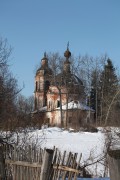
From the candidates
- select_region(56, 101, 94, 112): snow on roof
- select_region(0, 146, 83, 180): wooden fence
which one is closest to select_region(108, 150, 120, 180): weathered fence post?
select_region(0, 146, 83, 180): wooden fence

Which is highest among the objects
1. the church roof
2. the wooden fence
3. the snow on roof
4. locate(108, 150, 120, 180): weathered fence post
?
the church roof

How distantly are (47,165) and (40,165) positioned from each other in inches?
13.7

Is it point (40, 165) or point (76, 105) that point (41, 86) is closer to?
point (76, 105)

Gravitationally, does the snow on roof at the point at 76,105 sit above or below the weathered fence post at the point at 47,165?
above

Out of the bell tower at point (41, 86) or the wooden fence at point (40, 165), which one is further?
the bell tower at point (41, 86)

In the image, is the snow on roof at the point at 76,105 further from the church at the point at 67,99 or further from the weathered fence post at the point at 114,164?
the weathered fence post at the point at 114,164

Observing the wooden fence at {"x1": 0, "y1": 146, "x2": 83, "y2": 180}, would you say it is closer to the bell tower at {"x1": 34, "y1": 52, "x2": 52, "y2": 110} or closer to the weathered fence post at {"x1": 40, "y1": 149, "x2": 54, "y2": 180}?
the weathered fence post at {"x1": 40, "y1": 149, "x2": 54, "y2": 180}

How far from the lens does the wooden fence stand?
5543 millimetres

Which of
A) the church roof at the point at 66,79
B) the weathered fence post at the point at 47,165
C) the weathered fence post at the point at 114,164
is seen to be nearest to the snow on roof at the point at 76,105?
the church roof at the point at 66,79

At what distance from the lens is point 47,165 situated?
5648 millimetres

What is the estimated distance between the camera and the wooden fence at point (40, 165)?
554 cm

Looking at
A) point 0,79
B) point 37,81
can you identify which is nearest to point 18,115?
point 0,79

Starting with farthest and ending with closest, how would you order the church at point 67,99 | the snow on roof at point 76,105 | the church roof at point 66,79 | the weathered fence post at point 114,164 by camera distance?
the snow on roof at point 76,105 < the church roof at point 66,79 < the church at point 67,99 < the weathered fence post at point 114,164

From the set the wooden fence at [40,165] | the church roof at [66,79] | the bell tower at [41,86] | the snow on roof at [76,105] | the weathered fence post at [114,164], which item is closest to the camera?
the weathered fence post at [114,164]
